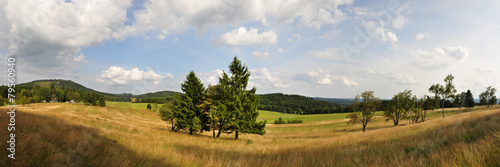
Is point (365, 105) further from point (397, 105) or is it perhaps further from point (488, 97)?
point (488, 97)

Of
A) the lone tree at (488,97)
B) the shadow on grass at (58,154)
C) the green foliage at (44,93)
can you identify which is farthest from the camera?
the green foliage at (44,93)

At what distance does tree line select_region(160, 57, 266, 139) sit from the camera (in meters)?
22.0

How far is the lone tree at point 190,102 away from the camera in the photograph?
2448cm

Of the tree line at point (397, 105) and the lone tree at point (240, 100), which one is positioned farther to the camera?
the tree line at point (397, 105)

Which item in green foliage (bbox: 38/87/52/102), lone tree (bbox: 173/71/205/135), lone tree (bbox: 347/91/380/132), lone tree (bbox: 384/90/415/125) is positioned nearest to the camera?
lone tree (bbox: 173/71/205/135)

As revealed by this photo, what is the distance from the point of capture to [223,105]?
22.0 m

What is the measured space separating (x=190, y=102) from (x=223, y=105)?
5576mm

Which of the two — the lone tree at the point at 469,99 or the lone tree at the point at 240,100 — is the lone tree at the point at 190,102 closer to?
the lone tree at the point at 240,100

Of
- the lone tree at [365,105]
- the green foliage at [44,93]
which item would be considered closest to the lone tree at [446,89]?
the lone tree at [365,105]

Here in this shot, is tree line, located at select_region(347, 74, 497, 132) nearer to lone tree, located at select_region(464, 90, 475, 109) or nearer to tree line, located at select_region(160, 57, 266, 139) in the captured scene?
tree line, located at select_region(160, 57, 266, 139)

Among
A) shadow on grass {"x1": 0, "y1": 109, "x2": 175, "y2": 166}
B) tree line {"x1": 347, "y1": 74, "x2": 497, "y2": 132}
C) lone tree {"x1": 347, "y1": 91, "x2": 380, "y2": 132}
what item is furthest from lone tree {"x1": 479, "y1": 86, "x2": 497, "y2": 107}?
shadow on grass {"x1": 0, "y1": 109, "x2": 175, "y2": 166}

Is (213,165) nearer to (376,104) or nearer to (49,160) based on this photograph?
(49,160)

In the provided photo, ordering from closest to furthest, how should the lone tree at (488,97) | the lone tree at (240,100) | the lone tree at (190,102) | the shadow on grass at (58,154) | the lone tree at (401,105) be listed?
the shadow on grass at (58,154) < the lone tree at (240,100) < the lone tree at (190,102) < the lone tree at (401,105) < the lone tree at (488,97)

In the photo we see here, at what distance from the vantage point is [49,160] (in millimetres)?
3326
